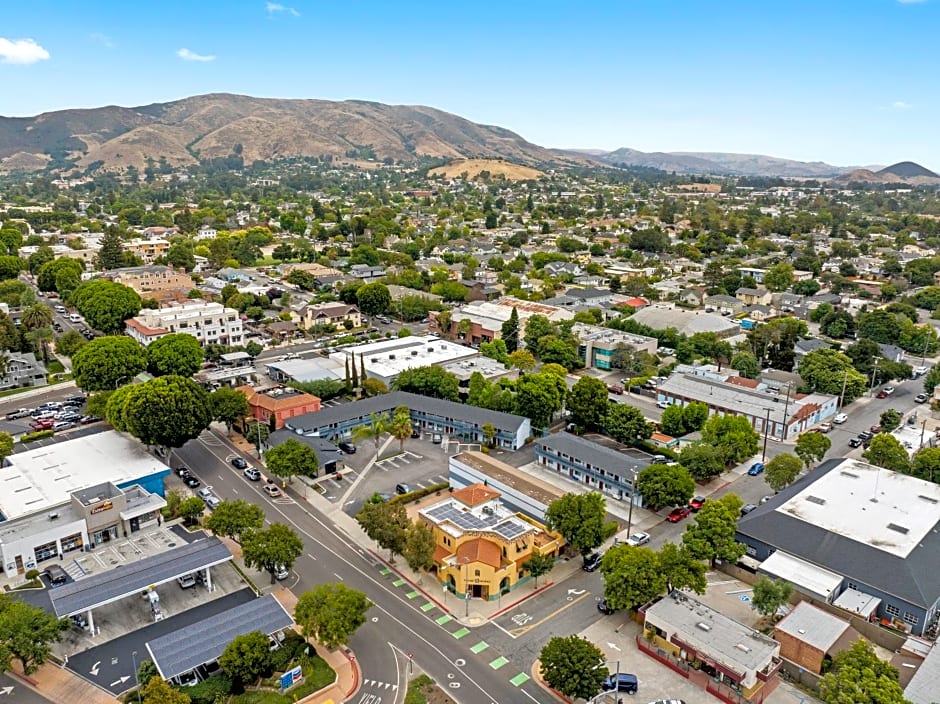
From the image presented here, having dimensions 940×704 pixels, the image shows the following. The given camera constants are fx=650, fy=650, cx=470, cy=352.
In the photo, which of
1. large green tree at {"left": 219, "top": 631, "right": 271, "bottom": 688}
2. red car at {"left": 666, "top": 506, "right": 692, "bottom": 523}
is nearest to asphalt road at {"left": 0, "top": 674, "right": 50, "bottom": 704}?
large green tree at {"left": 219, "top": 631, "right": 271, "bottom": 688}

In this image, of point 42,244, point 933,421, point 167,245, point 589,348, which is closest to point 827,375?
point 933,421

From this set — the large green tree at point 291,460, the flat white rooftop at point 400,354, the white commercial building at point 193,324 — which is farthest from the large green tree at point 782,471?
the white commercial building at point 193,324

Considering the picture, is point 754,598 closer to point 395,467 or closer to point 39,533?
point 395,467

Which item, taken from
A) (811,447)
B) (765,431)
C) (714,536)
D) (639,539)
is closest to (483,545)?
(639,539)

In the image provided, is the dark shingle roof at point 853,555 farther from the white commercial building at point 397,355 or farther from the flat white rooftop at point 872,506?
the white commercial building at point 397,355

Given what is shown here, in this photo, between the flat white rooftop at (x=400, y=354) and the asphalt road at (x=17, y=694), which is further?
the flat white rooftop at (x=400, y=354)
